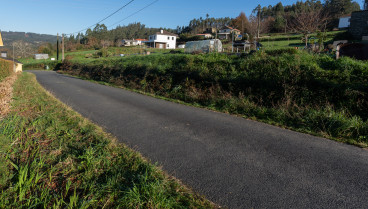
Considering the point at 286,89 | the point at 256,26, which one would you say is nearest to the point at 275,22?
the point at 256,26

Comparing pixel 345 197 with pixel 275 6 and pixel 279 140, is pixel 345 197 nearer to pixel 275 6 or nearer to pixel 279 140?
pixel 279 140

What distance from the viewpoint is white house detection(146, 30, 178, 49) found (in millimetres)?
77188

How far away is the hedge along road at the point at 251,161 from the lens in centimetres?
273

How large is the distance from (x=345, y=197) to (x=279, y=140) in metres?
2.00

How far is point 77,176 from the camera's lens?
2.91 m

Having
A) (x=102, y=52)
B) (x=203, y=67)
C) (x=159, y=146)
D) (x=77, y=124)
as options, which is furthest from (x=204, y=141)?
(x=102, y=52)

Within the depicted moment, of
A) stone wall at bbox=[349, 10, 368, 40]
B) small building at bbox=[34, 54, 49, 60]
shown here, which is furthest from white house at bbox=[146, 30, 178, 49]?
stone wall at bbox=[349, 10, 368, 40]

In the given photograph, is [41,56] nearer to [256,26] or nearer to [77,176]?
[256,26]

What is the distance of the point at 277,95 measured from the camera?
24.3 feet

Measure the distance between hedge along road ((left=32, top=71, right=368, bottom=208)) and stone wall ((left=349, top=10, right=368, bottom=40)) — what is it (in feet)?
131

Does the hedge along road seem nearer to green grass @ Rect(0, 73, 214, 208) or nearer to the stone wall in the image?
green grass @ Rect(0, 73, 214, 208)

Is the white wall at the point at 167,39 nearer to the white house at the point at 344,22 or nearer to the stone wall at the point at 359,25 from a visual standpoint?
the white house at the point at 344,22

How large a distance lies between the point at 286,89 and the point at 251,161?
4.45 meters

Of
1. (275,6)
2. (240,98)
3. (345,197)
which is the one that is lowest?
(345,197)
